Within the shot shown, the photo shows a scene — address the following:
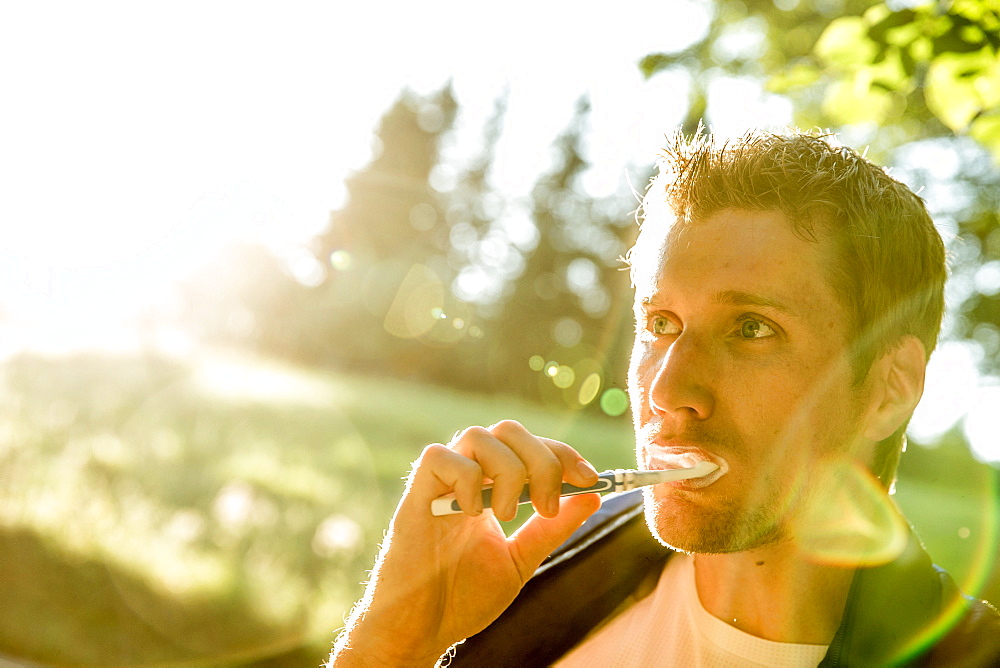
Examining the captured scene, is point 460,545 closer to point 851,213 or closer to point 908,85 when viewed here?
point 851,213

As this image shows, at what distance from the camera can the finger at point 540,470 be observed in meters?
1.66

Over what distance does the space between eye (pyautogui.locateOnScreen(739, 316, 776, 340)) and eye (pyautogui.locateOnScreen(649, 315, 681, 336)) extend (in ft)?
0.62

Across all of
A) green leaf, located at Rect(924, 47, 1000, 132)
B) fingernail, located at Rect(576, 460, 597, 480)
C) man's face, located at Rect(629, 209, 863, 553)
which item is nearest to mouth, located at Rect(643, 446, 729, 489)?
man's face, located at Rect(629, 209, 863, 553)

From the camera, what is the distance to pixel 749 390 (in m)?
1.95

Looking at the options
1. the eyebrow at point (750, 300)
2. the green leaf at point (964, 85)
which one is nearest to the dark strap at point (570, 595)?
the eyebrow at point (750, 300)

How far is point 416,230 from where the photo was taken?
39.2 metres

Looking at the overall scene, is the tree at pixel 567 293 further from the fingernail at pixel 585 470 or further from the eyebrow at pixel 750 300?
the fingernail at pixel 585 470

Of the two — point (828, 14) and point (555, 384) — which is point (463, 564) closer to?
point (828, 14)

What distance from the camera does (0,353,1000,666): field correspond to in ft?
14.5

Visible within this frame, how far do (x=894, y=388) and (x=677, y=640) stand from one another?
1.02 m

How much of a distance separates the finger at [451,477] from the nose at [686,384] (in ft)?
1.89

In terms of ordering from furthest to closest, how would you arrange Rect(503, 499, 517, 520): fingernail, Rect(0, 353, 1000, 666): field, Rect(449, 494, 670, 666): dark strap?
1. Rect(0, 353, 1000, 666): field
2. Rect(449, 494, 670, 666): dark strap
3. Rect(503, 499, 517, 520): fingernail

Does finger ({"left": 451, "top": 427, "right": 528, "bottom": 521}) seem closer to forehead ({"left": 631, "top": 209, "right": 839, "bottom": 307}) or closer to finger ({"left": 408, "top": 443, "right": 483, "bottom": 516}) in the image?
finger ({"left": 408, "top": 443, "right": 483, "bottom": 516})

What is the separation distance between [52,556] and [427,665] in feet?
14.2
